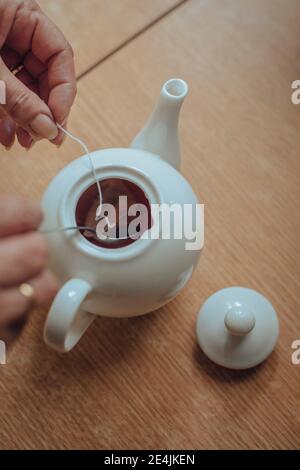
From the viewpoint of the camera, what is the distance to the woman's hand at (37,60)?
1.85ft

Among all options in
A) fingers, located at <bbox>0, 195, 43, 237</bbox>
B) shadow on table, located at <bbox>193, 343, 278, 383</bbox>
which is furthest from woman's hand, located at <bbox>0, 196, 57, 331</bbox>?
shadow on table, located at <bbox>193, 343, 278, 383</bbox>

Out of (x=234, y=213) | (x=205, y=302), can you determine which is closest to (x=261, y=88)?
(x=234, y=213)

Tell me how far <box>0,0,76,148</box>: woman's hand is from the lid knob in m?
0.25

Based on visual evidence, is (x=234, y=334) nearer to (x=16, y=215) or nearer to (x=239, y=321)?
(x=239, y=321)

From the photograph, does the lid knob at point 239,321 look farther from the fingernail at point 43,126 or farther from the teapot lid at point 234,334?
the fingernail at point 43,126

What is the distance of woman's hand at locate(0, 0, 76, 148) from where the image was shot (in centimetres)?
56

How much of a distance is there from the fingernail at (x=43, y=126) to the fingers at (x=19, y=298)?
0.52 ft

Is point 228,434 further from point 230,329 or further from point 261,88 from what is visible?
point 261,88

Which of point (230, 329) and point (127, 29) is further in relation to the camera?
point (127, 29)

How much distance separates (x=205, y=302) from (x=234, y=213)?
12 cm

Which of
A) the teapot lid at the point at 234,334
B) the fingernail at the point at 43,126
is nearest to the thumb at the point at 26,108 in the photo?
the fingernail at the point at 43,126

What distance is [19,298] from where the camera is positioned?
1.37 ft

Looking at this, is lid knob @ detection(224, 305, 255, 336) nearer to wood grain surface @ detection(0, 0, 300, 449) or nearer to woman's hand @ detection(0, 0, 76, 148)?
wood grain surface @ detection(0, 0, 300, 449)

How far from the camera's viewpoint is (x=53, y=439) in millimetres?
567
